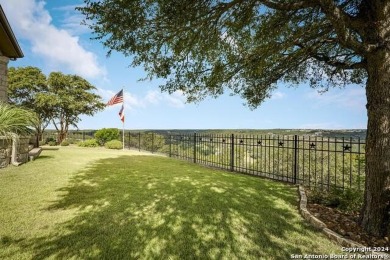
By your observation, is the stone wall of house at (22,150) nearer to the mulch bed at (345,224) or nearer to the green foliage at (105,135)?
the mulch bed at (345,224)

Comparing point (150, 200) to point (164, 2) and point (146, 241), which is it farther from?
point (164, 2)

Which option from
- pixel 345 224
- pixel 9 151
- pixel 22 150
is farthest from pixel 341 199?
pixel 22 150

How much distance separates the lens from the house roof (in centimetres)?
1242

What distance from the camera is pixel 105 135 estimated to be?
27.2m

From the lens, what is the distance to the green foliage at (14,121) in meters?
9.48

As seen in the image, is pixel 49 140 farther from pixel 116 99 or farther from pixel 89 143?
pixel 116 99

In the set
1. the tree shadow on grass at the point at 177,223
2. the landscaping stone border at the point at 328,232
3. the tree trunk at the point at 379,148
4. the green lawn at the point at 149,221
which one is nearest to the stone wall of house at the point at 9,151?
the green lawn at the point at 149,221

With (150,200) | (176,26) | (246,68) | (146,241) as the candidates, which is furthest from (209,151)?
(146,241)

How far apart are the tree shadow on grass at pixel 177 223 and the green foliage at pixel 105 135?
2034 centimetres

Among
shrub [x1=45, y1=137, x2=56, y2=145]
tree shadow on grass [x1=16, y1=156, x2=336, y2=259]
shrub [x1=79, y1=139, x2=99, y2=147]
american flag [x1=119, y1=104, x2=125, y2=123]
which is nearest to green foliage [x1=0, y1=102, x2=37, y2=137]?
tree shadow on grass [x1=16, y1=156, x2=336, y2=259]

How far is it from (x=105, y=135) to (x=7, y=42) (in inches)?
570

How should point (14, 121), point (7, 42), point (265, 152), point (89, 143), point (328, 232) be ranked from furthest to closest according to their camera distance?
point (89, 143) → point (7, 42) → point (265, 152) → point (14, 121) → point (328, 232)

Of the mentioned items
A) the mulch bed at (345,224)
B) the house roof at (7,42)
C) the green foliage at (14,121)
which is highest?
the house roof at (7,42)

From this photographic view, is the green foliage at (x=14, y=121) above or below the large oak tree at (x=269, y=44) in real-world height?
below
